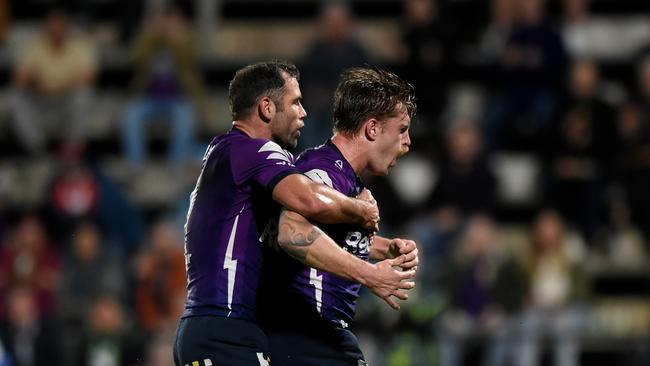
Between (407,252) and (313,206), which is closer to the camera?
(313,206)

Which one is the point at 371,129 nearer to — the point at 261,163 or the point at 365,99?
the point at 365,99

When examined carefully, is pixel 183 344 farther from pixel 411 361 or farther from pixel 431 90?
pixel 431 90

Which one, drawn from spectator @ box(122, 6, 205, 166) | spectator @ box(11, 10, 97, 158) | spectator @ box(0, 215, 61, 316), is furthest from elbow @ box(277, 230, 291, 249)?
spectator @ box(11, 10, 97, 158)

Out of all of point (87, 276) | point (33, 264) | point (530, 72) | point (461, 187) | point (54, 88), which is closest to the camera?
point (87, 276)

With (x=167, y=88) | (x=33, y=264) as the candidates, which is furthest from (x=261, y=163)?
(x=167, y=88)

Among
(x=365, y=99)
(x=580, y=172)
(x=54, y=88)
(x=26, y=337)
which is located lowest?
(x=26, y=337)

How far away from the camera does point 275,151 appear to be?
623cm

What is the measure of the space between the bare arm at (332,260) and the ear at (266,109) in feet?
1.98

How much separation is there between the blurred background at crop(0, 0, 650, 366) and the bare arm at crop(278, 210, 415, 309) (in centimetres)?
652

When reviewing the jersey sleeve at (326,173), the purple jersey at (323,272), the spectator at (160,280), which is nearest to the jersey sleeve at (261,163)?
the jersey sleeve at (326,173)

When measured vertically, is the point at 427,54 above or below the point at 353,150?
below

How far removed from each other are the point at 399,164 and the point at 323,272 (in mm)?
9017

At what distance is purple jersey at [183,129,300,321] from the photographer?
A: 20.2 ft

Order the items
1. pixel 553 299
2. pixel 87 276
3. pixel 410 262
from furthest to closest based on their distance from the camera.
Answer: pixel 87 276, pixel 553 299, pixel 410 262
